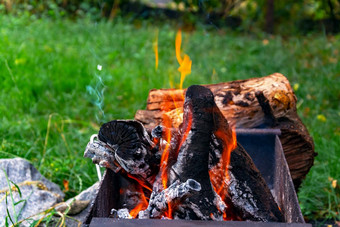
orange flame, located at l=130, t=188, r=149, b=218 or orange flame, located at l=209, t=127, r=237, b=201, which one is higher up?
orange flame, located at l=209, t=127, r=237, b=201

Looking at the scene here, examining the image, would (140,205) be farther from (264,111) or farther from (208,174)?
(264,111)

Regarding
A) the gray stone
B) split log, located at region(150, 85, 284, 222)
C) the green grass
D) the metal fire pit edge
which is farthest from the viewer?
the green grass

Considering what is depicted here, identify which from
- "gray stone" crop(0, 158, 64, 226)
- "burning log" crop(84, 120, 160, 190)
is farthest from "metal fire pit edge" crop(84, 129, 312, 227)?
"gray stone" crop(0, 158, 64, 226)

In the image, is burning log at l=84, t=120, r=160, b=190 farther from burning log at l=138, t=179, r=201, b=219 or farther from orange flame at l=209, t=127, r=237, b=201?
orange flame at l=209, t=127, r=237, b=201

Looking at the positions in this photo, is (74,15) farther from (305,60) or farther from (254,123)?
(254,123)

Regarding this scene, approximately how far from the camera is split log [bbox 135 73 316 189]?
2.56 metres

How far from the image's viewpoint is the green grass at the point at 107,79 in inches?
129

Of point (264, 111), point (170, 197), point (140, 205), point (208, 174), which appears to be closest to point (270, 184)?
point (264, 111)

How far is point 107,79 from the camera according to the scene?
4.88m

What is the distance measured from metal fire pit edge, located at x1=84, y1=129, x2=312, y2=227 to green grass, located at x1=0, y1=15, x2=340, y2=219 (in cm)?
72

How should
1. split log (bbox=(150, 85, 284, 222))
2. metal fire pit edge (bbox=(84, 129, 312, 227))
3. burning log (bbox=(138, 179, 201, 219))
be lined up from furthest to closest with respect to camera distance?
split log (bbox=(150, 85, 284, 222)) < burning log (bbox=(138, 179, 201, 219)) < metal fire pit edge (bbox=(84, 129, 312, 227))

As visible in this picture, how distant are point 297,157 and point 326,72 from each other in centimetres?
335

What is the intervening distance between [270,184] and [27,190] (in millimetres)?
1475

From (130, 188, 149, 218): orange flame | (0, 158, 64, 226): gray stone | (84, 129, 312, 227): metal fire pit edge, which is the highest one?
(84, 129, 312, 227): metal fire pit edge
